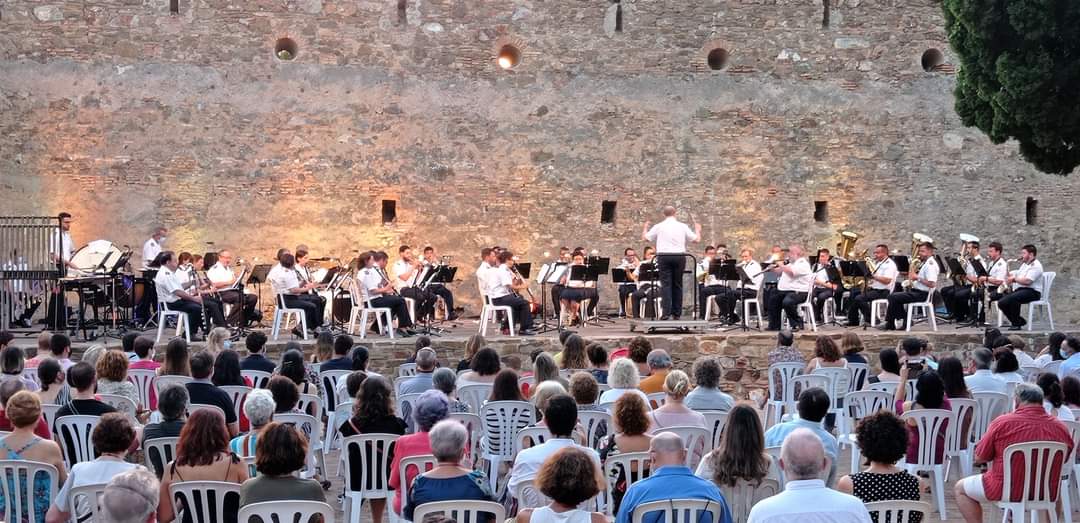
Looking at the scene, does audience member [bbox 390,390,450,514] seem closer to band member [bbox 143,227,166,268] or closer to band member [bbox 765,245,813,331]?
band member [bbox 765,245,813,331]

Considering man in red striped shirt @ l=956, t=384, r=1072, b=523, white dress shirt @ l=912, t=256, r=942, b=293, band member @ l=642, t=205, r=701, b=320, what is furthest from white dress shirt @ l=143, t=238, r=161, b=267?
man in red striped shirt @ l=956, t=384, r=1072, b=523

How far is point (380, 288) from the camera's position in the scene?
14242mm

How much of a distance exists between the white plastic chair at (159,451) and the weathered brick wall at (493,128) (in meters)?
11.4

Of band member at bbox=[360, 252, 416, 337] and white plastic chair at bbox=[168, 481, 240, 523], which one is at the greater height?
band member at bbox=[360, 252, 416, 337]

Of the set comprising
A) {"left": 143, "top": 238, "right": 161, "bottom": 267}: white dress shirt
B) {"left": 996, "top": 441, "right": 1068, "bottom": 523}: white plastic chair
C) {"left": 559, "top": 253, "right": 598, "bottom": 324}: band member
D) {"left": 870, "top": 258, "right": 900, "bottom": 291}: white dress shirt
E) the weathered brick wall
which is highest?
the weathered brick wall

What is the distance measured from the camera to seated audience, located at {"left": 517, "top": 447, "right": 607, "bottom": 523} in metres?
4.43

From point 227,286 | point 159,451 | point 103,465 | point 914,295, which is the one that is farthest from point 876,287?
point 103,465

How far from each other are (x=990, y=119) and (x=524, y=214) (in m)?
6.78

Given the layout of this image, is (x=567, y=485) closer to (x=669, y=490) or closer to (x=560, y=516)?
(x=560, y=516)

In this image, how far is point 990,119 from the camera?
562 inches

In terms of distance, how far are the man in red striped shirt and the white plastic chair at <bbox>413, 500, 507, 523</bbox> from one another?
8.94ft

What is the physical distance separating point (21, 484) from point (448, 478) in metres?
1.98

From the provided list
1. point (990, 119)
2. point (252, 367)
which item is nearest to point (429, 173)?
point (990, 119)

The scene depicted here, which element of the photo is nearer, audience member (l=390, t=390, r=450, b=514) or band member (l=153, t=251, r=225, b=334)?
audience member (l=390, t=390, r=450, b=514)
